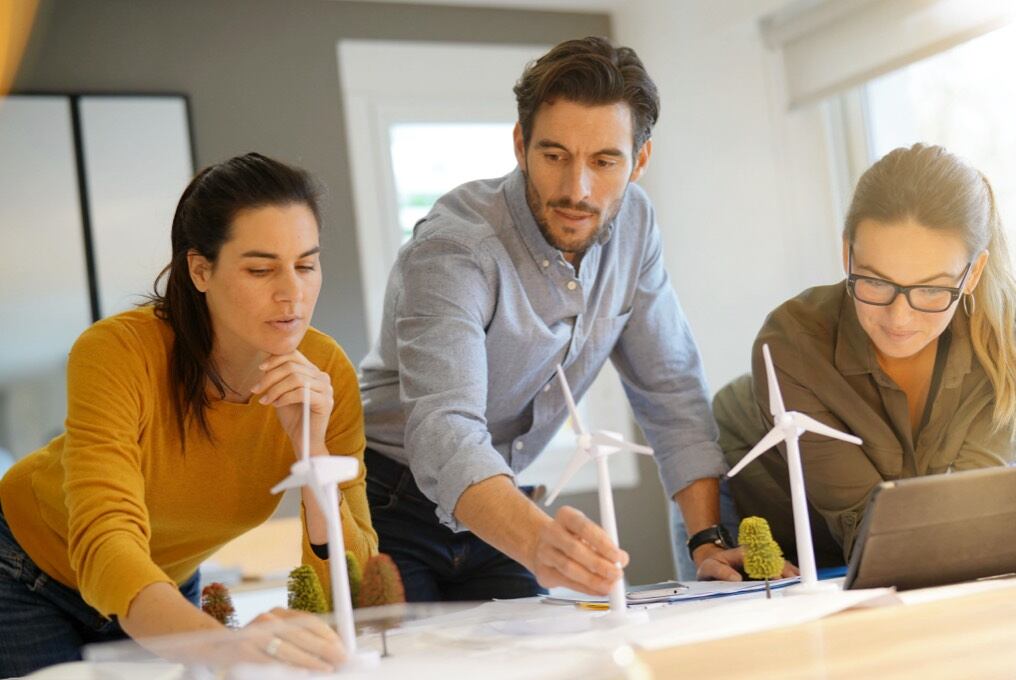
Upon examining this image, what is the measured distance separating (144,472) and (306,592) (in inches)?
20.2

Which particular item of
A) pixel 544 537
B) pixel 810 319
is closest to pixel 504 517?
pixel 544 537

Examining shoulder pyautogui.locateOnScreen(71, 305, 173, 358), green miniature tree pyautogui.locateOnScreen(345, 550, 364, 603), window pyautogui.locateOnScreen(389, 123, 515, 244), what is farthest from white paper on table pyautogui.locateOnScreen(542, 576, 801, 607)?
window pyautogui.locateOnScreen(389, 123, 515, 244)

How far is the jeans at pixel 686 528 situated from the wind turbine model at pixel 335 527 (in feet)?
3.44

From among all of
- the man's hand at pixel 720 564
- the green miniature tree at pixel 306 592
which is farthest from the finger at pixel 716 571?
the green miniature tree at pixel 306 592

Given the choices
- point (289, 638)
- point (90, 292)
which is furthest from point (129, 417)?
point (90, 292)

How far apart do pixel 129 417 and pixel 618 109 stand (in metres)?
1.01

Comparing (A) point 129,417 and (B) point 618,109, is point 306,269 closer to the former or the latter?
(A) point 129,417

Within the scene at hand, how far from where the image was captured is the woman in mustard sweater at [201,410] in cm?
188

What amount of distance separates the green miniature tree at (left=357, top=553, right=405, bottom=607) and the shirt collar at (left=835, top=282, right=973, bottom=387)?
1030mm

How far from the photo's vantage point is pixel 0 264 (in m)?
4.23

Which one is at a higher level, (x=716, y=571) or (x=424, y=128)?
(x=424, y=128)

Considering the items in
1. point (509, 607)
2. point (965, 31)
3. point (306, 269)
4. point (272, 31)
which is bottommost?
point (509, 607)

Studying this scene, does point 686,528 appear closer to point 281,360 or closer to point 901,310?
point 901,310

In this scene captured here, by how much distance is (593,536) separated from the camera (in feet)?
5.16
